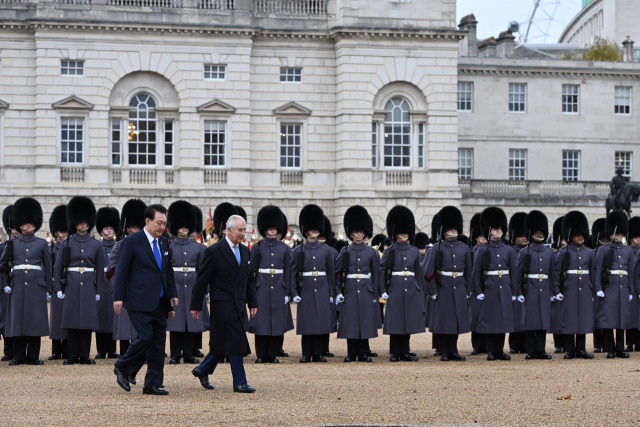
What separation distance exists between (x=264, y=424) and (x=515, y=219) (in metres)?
9.46

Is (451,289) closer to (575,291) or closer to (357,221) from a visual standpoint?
(357,221)

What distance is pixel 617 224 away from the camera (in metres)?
19.8

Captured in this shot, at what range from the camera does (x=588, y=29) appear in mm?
77938

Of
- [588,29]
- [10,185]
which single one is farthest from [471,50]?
[588,29]

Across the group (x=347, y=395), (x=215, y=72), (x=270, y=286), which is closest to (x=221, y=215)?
(x=270, y=286)

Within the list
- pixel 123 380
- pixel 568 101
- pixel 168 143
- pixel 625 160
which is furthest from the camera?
pixel 625 160

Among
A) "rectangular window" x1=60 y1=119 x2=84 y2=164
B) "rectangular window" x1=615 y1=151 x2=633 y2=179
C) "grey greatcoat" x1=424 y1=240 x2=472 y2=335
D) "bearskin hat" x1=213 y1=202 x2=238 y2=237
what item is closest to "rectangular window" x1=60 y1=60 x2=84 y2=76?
"rectangular window" x1=60 y1=119 x2=84 y2=164

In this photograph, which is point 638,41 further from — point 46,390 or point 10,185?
point 46,390

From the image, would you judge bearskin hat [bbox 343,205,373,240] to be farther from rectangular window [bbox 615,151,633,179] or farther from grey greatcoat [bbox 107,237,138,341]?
rectangular window [bbox 615,151,633,179]

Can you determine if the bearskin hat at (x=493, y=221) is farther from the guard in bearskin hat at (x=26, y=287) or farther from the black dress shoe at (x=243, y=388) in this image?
the black dress shoe at (x=243, y=388)

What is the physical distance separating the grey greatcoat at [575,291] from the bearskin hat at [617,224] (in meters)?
0.70

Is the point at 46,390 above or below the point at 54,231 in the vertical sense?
below

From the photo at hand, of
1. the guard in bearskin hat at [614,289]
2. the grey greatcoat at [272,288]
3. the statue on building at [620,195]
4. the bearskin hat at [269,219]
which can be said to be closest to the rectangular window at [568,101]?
the statue on building at [620,195]

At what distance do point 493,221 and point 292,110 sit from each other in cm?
2319
